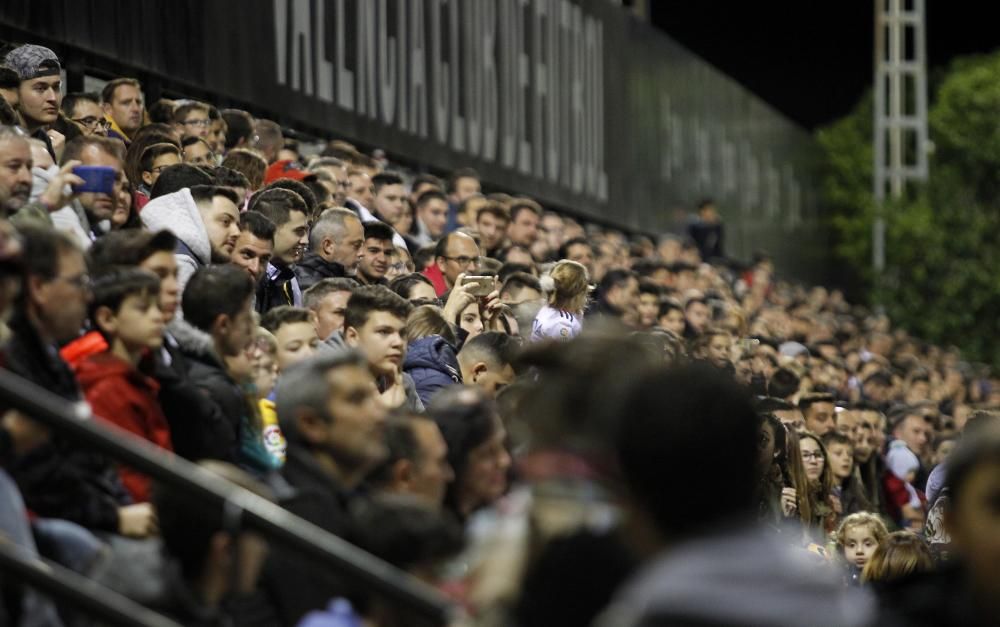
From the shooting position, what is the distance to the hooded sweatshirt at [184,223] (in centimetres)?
799

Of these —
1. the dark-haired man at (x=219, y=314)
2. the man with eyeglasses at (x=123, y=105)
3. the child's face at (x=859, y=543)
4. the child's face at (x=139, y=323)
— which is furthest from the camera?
the man with eyeglasses at (x=123, y=105)

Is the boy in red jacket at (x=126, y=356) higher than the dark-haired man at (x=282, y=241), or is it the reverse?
the boy in red jacket at (x=126, y=356)

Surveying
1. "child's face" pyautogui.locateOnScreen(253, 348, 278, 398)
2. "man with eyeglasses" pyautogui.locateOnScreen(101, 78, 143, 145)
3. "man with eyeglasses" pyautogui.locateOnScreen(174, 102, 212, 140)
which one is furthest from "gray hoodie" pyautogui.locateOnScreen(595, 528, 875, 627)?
"man with eyeglasses" pyautogui.locateOnScreen(174, 102, 212, 140)

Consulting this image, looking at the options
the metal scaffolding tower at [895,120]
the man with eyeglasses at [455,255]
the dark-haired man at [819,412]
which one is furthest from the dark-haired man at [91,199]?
the metal scaffolding tower at [895,120]

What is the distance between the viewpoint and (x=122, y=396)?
580 cm

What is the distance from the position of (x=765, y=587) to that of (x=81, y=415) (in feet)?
6.85

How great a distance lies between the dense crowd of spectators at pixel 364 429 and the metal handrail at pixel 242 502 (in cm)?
7

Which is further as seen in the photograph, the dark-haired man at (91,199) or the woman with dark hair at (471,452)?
the dark-haired man at (91,199)

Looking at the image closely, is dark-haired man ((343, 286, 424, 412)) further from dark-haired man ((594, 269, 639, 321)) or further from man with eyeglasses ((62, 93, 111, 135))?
dark-haired man ((594, 269, 639, 321))

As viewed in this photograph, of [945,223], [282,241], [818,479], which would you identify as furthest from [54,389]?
[945,223]

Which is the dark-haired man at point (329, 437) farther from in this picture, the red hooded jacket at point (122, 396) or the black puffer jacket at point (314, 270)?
the black puffer jacket at point (314, 270)

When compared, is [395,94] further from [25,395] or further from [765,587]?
[765,587]

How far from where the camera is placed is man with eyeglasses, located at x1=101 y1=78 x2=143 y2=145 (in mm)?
10438

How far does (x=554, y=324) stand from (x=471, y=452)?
4.43 metres
